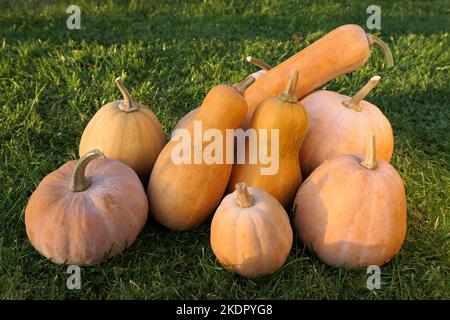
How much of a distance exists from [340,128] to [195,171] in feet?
2.50

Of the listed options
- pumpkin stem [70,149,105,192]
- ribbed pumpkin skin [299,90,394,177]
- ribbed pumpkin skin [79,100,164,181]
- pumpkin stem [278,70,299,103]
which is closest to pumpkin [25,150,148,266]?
pumpkin stem [70,149,105,192]

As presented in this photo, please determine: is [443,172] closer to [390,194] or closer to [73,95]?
[390,194]

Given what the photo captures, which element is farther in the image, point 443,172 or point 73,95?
point 73,95

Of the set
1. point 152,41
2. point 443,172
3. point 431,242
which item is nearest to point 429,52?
point 443,172

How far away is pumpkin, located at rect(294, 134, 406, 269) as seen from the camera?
231cm

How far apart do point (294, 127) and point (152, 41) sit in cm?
280

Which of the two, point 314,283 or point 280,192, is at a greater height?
point 280,192

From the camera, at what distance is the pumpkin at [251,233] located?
2197mm

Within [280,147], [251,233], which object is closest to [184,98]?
[280,147]

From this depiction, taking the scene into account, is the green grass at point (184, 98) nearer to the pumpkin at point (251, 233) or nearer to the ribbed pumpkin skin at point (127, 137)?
the pumpkin at point (251, 233)

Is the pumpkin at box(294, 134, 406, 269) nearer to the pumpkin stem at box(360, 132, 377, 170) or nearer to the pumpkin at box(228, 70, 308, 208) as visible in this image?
the pumpkin stem at box(360, 132, 377, 170)

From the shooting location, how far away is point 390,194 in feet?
7.59

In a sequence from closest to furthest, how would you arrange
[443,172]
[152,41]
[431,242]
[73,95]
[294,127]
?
[294,127] → [431,242] → [443,172] → [73,95] → [152,41]

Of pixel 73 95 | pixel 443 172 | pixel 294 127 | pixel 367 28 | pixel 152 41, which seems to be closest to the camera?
pixel 294 127
